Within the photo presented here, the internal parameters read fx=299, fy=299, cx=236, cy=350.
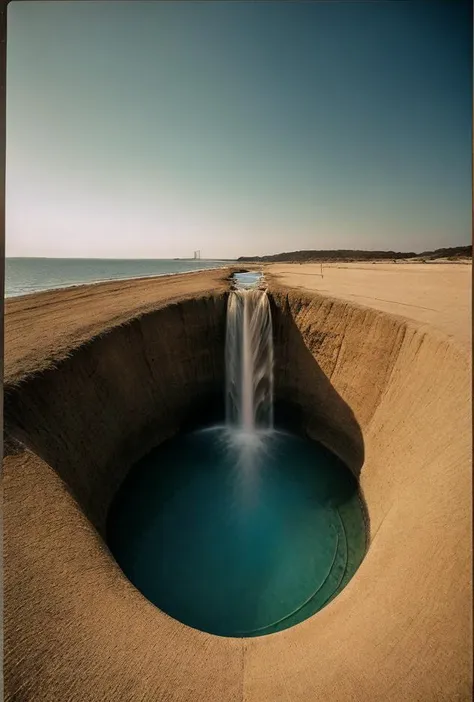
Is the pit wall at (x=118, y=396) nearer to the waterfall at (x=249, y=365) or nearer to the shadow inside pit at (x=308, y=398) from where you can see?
the waterfall at (x=249, y=365)

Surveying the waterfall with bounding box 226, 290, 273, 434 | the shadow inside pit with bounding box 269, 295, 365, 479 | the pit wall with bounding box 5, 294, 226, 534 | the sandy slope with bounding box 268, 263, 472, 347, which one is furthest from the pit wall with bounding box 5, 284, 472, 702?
the waterfall with bounding box 226, 290, 273, 434

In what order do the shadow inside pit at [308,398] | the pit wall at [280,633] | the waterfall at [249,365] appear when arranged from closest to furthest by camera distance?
1. the pit wall at [280,633]
2. the shadow inside pit at [308,398]
3. the waterfall at [249,365]

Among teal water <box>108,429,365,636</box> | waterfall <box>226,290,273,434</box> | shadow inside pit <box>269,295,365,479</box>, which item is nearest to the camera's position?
teal water <box>108,429,365,636</box>

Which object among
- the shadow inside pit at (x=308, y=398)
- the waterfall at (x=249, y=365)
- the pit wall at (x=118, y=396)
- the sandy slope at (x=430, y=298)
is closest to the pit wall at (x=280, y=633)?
the pit wall at (x=118, y=396)

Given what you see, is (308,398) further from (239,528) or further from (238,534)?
(238,534)

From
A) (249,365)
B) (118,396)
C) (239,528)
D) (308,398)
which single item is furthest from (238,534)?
(249,365)

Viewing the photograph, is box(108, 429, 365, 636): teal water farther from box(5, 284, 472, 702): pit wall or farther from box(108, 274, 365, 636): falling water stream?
box(5, 284, 472, 702): pit wall
